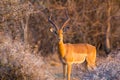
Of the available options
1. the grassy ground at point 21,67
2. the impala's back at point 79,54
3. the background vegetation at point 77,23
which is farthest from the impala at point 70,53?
the background vegetation at point 77,23

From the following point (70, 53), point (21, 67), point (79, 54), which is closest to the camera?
point (21, 67)

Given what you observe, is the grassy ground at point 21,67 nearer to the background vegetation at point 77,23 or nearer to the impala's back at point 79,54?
the impala's back at point 79,54

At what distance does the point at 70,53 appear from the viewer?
1495 cm

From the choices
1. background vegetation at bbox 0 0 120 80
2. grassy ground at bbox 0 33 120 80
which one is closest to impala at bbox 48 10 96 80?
grassy ground at bbox 0 33 120 80

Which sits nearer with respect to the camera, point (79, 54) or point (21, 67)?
point (21, 67)

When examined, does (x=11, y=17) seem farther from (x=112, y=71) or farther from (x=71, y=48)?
(x=112, y=71)

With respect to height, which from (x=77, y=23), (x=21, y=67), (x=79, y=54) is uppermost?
(x=77, y=23)

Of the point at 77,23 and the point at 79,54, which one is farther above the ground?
the point at 77,23

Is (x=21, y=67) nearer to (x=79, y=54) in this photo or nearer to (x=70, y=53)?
(x=70, y=53)

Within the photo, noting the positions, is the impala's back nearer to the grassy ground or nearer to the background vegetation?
the grassy ground

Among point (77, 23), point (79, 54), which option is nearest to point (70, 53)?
point (79, 54)

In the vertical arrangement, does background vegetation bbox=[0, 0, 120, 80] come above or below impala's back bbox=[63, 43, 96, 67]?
above

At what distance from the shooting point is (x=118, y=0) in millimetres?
21688

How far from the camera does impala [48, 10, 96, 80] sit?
14.5 metres
